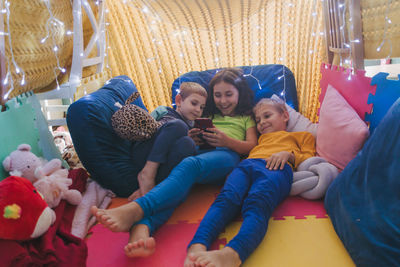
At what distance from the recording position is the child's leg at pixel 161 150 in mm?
1180

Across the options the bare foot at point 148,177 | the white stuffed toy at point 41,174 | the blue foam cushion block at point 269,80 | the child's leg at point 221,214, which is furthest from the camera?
the blue foam cushion block at point 269,80

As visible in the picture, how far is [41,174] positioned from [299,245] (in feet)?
2.94

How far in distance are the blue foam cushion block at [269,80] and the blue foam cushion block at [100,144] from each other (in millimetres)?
783

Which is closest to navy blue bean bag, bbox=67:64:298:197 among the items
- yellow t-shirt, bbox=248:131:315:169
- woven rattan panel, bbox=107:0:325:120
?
yellow t-shirt, bbox=248:131:315:169

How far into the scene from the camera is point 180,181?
107 cm

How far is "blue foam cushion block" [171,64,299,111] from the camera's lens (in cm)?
179

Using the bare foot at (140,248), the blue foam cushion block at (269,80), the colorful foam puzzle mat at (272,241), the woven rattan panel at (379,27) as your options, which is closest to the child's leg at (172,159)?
the colorful foam puzzle mat at (272,241)

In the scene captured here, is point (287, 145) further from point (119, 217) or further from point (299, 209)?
point (119, 217)

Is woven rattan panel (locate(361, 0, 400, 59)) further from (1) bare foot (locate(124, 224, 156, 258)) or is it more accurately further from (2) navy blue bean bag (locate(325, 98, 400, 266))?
(1) bare foot (locate(124, 224, 156, 258))

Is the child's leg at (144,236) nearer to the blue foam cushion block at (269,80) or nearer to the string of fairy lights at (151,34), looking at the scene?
the string of fairy lights at (151,34)

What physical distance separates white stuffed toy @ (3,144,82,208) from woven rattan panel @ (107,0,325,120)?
1.06 metres

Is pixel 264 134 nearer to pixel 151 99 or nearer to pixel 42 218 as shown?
pixel 151 99

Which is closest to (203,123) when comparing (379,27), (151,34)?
(379,27)

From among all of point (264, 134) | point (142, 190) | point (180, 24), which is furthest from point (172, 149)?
point (180, 24)
